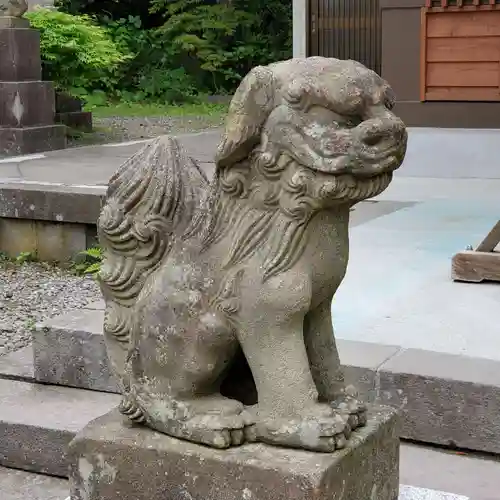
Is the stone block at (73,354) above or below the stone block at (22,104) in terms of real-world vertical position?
below

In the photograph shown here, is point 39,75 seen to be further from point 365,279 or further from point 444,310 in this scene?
point 444,310

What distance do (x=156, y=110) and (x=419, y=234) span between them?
9285mm

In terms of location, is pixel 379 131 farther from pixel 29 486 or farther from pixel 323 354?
pixel 29 486

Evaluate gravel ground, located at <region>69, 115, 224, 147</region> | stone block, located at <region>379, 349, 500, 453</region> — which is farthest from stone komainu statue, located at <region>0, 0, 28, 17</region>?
stone block, located at <region>379, 349, 500, 453</region>

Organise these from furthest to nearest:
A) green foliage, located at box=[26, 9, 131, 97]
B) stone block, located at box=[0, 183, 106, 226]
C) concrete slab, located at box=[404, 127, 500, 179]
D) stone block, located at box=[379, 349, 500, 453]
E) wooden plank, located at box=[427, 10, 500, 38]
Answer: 1. green foliage, located at box=[26, 9, 131, 97]
2. wooden plank, located at box=[427, 10, 500, 38]
3. concrete slab, located at box=[404, 127, 500, 179]
4. stone block, located at box=[0, 183, 106, 226]
5. stone block, located at box=[379, 349, 500, 453]

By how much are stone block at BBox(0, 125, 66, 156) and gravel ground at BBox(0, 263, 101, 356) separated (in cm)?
286

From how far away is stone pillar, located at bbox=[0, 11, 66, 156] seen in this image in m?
8.70

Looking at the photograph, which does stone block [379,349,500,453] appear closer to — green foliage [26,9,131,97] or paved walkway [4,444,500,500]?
paved walkway [4,444,500,500]

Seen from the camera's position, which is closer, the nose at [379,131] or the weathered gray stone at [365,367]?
the nose at [379,131]

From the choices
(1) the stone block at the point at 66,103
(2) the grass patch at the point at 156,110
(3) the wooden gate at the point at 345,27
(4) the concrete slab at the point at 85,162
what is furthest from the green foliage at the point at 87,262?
(2) the grass patch at the point at 156,110

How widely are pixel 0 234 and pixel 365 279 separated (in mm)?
2862

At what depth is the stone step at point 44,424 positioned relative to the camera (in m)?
3.11

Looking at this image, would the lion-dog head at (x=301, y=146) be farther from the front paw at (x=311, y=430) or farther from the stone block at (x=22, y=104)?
the stone block at (x=22, y=104)

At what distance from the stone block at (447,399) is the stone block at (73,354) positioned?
104 centimetres
